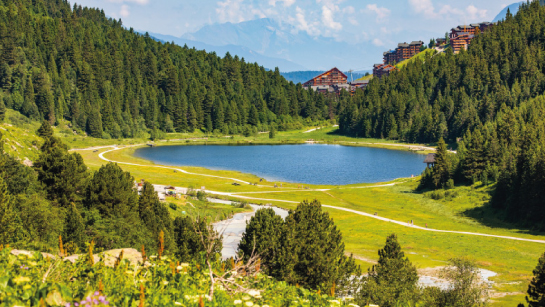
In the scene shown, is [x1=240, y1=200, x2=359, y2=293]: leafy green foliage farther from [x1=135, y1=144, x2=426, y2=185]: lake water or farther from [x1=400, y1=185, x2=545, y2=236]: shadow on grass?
[x1=135, y1=144, x2=426, y2=185]: lake water

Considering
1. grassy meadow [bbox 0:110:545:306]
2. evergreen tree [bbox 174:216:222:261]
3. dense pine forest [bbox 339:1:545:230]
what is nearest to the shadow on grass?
grassy meadow [bbox 0:110:545:306]

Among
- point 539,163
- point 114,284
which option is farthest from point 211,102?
point 114,284

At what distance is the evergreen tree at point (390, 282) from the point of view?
2168cm

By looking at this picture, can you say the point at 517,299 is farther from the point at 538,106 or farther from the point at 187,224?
the point at 538,106

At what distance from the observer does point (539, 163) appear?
59969 millimetres

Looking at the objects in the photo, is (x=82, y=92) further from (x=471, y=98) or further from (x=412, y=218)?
(x=412, y=218)

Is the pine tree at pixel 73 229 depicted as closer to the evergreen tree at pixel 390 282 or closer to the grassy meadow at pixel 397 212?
the grassy meadow at pixel 397 212

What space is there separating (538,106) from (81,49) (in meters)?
167

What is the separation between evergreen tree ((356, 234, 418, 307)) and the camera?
71.1 feet

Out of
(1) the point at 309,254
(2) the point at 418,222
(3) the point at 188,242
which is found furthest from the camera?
(2) the point at 418,222

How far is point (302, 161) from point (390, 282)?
100699 millimetres

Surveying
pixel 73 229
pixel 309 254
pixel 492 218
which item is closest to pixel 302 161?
pixel 492 218

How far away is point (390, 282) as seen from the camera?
24.7 metres

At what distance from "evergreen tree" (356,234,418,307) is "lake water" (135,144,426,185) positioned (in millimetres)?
68674
